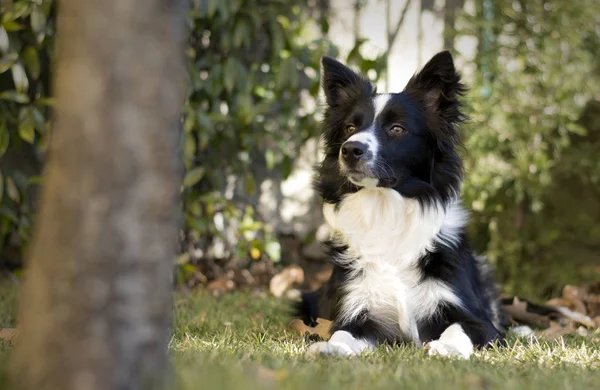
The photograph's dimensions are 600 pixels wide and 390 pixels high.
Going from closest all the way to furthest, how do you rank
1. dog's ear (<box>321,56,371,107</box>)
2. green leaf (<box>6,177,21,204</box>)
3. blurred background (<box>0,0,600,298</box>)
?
dog's ear (<box>321,56,371,107</box>) → green leaf (<box>6,177,21,204</box>) → blurred background (<box>0,0,600,298</box>)

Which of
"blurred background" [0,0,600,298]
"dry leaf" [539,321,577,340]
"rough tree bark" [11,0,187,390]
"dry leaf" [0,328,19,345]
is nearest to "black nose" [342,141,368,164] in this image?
"dry leaf" [539,321,577,340]

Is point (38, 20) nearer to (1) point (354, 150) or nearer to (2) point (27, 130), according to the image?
(2) point (27, 130)

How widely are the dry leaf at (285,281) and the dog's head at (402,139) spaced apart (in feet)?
6.57

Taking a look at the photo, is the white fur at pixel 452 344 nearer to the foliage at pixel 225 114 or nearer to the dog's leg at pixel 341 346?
the dog's leg at pixel 341 346

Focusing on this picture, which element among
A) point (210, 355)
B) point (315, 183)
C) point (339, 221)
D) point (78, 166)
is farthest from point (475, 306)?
point (78, 166)

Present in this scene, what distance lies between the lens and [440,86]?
3.96 meters

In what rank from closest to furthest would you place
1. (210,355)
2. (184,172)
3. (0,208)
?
(210,355)
(0,208)
(184,172)

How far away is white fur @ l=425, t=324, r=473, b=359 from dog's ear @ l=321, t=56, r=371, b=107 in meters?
1.47

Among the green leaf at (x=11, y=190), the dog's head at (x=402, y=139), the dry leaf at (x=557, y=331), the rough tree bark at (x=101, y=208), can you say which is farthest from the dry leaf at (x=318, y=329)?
the green leaf at (x=11, y=190)

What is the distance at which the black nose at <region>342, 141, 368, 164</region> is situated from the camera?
3574 millimetres

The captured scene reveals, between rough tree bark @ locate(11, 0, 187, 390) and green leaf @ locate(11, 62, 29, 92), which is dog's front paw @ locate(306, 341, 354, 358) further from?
green leaf @ locate(11, 62, 29, 92)

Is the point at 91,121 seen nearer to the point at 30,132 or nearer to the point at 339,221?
the point at 339,221

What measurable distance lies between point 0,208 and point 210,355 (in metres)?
3.36

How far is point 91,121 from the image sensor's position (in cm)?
162
